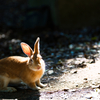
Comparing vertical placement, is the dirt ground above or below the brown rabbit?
below

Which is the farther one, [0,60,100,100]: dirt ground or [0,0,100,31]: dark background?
[0,0,100,31]: dark background

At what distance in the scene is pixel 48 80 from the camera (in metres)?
4.62

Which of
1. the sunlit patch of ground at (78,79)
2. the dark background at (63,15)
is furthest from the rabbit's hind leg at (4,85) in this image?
the dark background at (63,15)

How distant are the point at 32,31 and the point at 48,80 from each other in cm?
623

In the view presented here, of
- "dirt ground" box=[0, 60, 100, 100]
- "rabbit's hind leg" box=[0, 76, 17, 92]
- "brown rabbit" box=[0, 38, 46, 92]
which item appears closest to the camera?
"dirt ground" box=[0, 60, 100, 100]

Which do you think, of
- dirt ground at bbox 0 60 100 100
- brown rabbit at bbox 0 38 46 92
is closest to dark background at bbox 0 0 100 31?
dirt ground at bbox 0 60 100 100

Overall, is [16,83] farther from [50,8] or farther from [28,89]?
[50,8]

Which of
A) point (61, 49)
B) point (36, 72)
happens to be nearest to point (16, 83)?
point (36, 72)

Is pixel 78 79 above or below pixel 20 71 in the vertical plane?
below

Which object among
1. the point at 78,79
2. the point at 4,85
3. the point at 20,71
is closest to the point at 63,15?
the point at 78,79

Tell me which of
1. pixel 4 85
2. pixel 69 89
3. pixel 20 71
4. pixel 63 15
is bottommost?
pixel 69 89

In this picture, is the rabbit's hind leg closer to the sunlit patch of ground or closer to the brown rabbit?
the brown rabbit

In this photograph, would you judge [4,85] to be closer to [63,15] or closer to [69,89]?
[69,89]

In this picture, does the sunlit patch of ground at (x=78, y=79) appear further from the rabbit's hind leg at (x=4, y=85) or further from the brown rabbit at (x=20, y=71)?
the rabbit's hind leg at (x=4, y=85)
